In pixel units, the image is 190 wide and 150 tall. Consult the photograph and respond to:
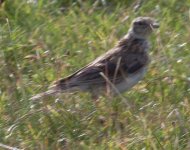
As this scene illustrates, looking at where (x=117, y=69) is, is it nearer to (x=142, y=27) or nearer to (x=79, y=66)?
(x=79, y=66)

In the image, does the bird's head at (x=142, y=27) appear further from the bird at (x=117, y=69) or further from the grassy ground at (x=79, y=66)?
the grassy ground at (x=79, y=66)

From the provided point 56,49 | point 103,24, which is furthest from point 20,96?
point 103,24

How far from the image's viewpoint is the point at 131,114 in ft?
23.5

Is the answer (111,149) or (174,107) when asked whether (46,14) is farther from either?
(111,149)

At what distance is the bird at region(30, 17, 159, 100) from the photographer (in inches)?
303

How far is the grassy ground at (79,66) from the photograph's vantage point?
6.93 m

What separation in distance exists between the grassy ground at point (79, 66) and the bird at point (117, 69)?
0.09 meters

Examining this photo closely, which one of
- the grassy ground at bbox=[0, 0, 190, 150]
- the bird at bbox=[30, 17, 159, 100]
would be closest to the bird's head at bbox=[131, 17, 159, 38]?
the bird at bbox=[30, 17, 159, 100]

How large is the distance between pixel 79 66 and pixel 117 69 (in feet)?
1.90

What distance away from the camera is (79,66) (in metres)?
8.33

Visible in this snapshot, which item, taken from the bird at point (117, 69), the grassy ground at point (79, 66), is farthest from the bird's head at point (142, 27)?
the grassy ground at point (79, 66)

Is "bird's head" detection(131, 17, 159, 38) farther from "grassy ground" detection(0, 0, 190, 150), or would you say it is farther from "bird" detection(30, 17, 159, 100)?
"grassy ground" detection(0, 0, 190, 150)

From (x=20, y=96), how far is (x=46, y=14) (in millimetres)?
1900

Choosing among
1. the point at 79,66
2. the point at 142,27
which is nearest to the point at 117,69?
the point at 79,66
